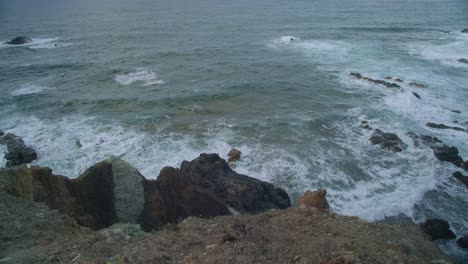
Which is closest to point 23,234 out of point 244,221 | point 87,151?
point 244,221

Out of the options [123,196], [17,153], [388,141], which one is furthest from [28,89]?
[388,141]

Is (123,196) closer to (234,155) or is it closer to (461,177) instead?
(234,155)

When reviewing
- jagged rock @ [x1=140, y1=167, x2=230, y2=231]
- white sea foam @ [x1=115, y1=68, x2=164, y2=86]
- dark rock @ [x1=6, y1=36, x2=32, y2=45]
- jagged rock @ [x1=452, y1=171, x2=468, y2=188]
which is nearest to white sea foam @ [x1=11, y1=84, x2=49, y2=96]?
white sea foam @ [x1=115, y1=68, x2=164, y2=86]

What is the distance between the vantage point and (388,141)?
924 inches

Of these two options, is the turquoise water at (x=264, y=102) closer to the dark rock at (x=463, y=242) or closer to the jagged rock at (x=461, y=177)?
the jagged rock at (x=461, y=177)

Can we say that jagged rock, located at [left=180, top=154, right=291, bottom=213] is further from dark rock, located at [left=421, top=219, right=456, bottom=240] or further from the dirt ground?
dark rock, located at [left=421, top=219, right=456, bottom=240]

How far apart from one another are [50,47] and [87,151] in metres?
38.4

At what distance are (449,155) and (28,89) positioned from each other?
128ft

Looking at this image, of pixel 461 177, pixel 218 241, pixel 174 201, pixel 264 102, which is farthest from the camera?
pixel 264 102

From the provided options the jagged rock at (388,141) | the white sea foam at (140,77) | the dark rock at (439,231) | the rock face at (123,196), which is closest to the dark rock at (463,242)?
the dark rock at (439,231)

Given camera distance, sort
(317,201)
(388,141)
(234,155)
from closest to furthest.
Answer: (317,201) < (234,155) < (388,141)

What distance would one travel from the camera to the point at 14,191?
1239 centimetres

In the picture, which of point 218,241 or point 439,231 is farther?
point 439,231

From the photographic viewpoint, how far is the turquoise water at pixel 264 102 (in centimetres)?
2077
